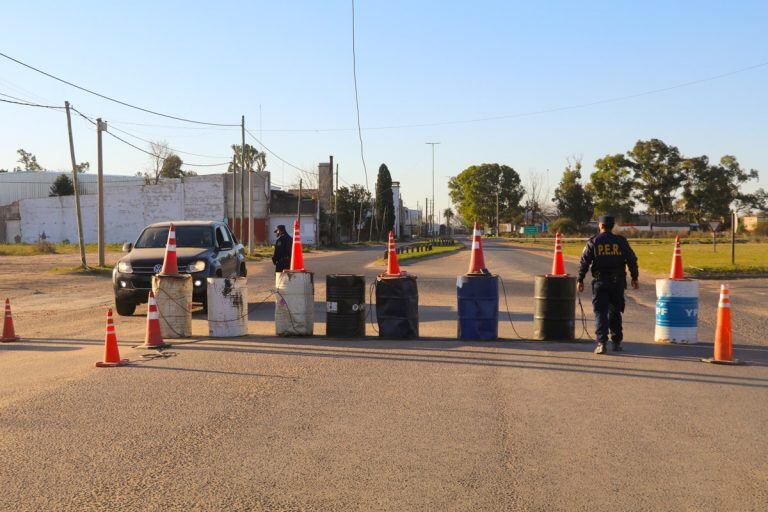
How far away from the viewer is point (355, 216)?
95.9 meters

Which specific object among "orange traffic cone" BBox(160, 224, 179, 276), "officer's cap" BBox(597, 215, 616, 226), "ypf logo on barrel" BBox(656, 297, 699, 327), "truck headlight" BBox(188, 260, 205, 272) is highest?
"officer's cap" BBox(597, 215, 616, 226)

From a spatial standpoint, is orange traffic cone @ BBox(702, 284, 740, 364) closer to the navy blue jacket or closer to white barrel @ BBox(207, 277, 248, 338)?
the navy blue jacket

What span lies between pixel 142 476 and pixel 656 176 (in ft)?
344

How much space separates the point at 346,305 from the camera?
→ 11453 mm

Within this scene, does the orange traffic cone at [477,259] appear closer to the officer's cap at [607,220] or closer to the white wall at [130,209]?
the officer's cap at [607,220]

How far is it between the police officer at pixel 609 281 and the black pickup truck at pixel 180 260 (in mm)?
7671

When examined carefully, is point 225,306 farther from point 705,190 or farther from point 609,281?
point 705,190

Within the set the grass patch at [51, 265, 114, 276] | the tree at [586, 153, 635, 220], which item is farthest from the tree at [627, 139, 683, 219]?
the grass patch at [51, 265, 114, 276]

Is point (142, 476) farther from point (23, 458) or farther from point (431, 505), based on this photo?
point (431, 505)

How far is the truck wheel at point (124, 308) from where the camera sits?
1456 centimetres

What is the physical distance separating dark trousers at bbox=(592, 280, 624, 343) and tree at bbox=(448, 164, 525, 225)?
11978cm

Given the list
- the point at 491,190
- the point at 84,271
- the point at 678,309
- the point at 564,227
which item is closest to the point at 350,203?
the point at 564,227

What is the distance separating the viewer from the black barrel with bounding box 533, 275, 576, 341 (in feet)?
35.9

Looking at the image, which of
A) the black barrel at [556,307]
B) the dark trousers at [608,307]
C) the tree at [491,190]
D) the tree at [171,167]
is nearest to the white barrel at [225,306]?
the black barrel at [556,307]
